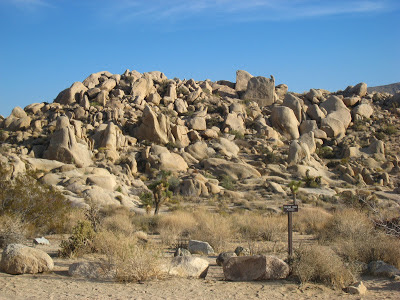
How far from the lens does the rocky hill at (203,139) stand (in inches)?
1291

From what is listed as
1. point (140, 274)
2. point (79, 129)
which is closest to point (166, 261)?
point (140, 274)

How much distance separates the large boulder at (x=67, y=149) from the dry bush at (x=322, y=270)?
1080 inches

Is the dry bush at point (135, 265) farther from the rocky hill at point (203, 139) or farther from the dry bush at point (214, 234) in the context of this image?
the rocky hill at point (203, 139)

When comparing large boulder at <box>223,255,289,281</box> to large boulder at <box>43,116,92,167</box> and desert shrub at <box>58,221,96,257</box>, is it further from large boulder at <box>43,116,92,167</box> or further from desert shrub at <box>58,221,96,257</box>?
large boulder at <box>43,116,92,167</box>

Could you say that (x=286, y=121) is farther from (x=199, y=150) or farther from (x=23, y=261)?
(x=23, y=261)

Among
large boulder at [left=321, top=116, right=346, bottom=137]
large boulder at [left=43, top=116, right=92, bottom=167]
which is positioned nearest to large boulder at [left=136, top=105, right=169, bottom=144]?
large boulder at [left=43, top=116, right=92, bottom=167]

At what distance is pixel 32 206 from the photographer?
51.3 feet

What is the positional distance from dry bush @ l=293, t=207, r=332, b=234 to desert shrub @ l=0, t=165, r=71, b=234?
→ 9.68 meters

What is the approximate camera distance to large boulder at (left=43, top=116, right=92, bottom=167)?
115ft

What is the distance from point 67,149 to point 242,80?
29351 mm

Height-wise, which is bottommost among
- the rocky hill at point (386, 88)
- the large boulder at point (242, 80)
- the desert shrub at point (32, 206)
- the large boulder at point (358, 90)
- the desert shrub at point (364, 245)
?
the desert shrub at point (364, 245)

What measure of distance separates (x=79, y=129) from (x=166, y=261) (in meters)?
30.7

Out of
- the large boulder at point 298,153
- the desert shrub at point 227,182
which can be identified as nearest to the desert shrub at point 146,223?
the desert shrub at point 227,182

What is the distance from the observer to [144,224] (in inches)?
755
